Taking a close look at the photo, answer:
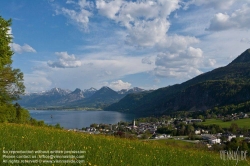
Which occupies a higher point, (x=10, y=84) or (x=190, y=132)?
(x=10, y=84)

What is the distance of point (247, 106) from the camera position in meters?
185

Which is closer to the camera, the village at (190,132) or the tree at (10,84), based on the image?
the tree at (10,84)

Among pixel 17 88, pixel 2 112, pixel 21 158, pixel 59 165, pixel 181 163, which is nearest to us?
pixel 59 165

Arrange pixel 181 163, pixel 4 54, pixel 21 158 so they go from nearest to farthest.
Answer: pixel 21 158 → pixel 181 163 → pixel 4 54

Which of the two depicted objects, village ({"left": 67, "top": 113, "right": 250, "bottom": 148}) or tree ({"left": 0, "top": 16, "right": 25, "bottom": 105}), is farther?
village ({"left": 67, "top": 113, "right": 250, "bottom": 148})

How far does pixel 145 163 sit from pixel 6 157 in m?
4.25

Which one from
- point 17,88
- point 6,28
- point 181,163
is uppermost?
point 6,28

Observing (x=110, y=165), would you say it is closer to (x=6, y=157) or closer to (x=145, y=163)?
(x=145, y=163)

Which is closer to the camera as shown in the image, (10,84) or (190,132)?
(10,84)

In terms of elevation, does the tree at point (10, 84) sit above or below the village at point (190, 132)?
above

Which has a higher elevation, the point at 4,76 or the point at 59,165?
the point at 4,76

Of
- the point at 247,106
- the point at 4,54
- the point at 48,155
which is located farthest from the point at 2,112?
the point at 247,106

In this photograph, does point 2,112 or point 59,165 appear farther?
point 2,112

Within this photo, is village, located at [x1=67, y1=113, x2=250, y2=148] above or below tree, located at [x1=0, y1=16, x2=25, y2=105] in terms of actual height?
below
